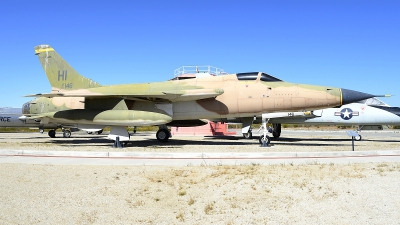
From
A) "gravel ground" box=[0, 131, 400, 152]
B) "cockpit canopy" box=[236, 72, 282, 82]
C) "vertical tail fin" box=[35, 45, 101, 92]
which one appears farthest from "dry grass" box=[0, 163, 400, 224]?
"vertical tail fin" box=[35, 45, 101, 92]

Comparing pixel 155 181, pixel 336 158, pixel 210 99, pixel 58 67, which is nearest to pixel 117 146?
pixel 210 99

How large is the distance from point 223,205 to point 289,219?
1.16 meters

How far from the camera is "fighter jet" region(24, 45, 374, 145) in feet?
48.1

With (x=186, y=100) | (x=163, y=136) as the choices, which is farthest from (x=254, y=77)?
(x=163, y=136)

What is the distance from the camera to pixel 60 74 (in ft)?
61.3

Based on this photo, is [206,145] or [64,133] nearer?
[206,145]

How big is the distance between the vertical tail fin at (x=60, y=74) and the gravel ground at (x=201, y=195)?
10.5 metres

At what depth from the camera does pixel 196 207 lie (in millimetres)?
5535

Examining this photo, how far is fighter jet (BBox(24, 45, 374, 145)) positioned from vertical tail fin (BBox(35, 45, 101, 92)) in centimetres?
132

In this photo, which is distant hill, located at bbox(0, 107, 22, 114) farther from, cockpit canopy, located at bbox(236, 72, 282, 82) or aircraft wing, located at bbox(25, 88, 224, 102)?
cockpit canopy, located at bbox(236, 72, 282, 82)

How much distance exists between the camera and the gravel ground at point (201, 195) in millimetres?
5023

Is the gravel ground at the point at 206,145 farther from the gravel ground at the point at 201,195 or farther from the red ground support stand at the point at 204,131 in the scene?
the red ground support stand at the point at 204,131

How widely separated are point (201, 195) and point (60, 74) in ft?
50.3

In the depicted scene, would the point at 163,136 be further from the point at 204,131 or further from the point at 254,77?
the point at 204,131
